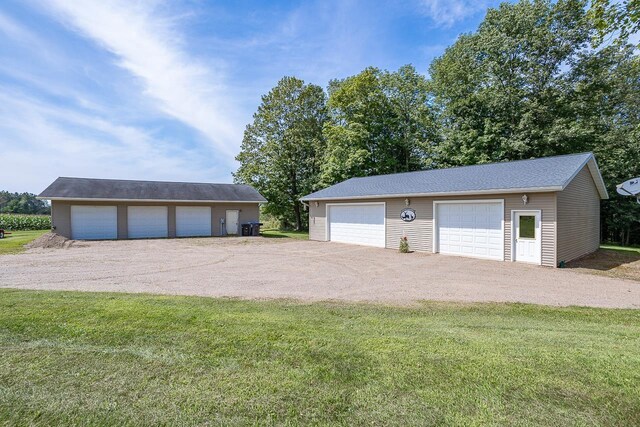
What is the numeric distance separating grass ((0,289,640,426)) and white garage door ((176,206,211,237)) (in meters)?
16.5

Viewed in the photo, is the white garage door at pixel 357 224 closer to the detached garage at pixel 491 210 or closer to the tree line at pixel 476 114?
the detached garage at pixel 491 210

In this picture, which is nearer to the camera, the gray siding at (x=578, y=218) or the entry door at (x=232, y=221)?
the gray siding at (x=578, y=218)

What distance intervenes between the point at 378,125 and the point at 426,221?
1491cm

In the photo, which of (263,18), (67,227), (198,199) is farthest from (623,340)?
(67,227)

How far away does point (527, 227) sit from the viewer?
1080cm

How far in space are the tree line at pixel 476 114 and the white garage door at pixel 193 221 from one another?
300 inches

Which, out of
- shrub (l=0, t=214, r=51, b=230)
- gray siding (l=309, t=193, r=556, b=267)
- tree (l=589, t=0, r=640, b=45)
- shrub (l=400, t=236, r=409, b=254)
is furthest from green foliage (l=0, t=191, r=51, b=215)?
tree (l=589, t=0, r=640, b=45)

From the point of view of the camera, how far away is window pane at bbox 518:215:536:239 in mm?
10625

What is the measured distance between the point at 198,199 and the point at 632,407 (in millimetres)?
21004

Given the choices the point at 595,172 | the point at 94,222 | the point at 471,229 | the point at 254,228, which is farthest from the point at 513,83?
the point at 94,222

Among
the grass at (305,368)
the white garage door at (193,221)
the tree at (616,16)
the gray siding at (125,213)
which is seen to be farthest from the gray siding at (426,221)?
the white garage door at (193,221)

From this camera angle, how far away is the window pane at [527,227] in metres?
10.6

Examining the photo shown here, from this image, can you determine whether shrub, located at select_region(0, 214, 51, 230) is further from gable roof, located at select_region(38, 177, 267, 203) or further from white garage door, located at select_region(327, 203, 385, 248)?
white garage door, located at select_region(327, 203, 385, 248)

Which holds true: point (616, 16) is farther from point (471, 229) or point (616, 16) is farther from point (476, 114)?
point (476, 114)
